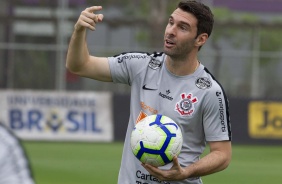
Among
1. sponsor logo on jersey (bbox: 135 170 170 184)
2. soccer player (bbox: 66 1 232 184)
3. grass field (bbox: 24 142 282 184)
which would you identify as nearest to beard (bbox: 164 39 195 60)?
soccer player (bbox: 66 1 232 184)

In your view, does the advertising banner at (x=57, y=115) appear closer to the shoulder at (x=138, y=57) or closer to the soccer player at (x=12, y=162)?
the shoulder at (x=138, y=57)

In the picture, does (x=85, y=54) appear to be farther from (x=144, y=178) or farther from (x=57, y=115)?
(x=57, y=115)

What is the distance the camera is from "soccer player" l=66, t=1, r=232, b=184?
627 cm

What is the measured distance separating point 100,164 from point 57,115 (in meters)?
5.75

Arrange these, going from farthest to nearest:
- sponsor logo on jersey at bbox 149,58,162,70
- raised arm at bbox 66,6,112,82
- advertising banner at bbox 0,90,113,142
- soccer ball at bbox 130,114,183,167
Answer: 1. advertising banner at bbox 0,90,113,142
2. sponsor logo on jersey at bbox 149,58,162,70
3. raised arm at bbox 66,6,112,82
4. soccer ball at bbox 130,114,183,167

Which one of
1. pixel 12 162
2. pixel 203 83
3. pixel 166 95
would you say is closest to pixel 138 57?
pixel 166 95

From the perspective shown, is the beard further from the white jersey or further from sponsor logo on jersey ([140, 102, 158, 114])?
sponsor logo on jersey ([140, 102, 158, 114])

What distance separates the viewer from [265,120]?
23141 mm

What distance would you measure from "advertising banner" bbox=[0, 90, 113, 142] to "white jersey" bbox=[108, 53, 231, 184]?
16173 mm

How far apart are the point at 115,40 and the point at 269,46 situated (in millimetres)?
4873

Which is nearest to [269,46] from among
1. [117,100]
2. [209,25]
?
[117,100]

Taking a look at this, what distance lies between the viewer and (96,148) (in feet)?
69.7

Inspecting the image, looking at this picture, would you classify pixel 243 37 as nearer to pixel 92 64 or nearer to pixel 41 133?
pixel 41 133

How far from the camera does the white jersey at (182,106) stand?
629cm
